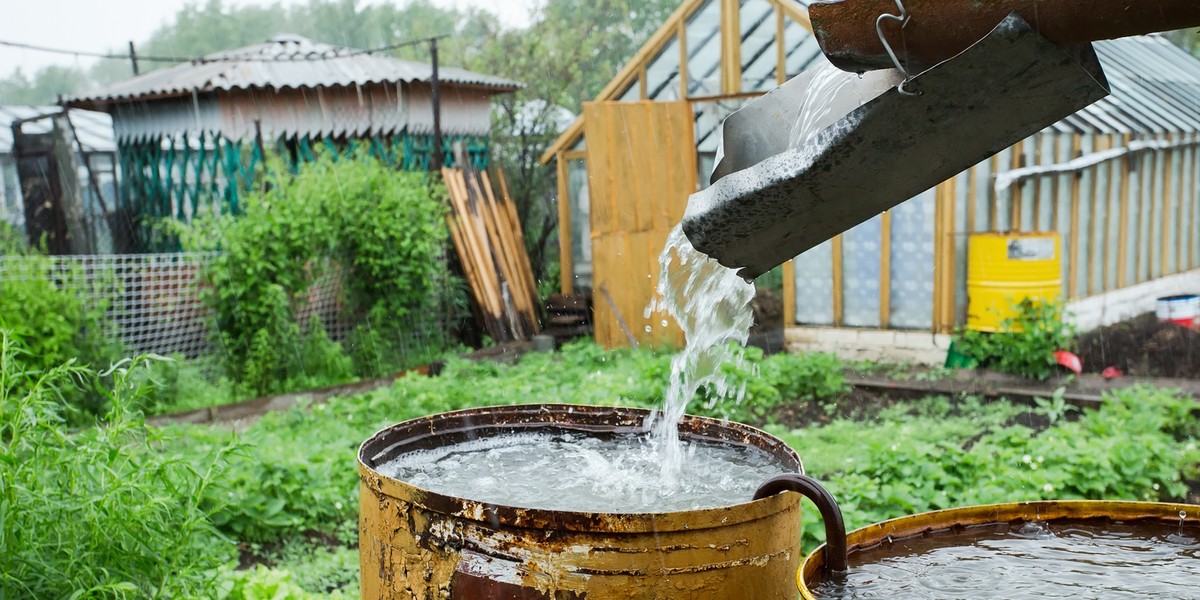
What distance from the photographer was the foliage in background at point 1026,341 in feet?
29.0

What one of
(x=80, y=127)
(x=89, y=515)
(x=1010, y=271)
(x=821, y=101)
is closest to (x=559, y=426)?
(x=89, y=515)

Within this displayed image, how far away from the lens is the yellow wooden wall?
1059cm

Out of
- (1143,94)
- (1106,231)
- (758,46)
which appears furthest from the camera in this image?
(1143,94)

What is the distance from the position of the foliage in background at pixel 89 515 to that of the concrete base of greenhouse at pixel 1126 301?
26.5 ft

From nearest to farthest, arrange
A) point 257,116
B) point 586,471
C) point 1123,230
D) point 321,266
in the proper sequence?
point 586,471 < point 321,266 < point 1123,230 < point 257,116

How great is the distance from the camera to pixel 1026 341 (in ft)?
29.3

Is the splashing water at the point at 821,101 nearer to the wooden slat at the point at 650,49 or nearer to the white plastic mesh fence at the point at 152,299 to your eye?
the white plastic mesh fence at the point at 152,299

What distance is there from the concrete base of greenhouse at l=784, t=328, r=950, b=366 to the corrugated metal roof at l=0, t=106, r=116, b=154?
36.9ft

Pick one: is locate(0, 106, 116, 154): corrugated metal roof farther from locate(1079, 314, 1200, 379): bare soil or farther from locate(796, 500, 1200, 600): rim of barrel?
locate(796, 500, 1200, 600): rim of barrel

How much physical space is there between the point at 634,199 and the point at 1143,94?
628 cm

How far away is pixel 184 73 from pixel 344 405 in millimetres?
7103

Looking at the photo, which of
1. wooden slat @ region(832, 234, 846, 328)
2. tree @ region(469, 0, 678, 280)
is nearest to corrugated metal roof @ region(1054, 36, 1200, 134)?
wooden slat @ region(832, 234, 846, 328)

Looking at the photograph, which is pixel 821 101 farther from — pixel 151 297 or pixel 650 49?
pixel 650 49

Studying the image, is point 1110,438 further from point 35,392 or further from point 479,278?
point 479,278
